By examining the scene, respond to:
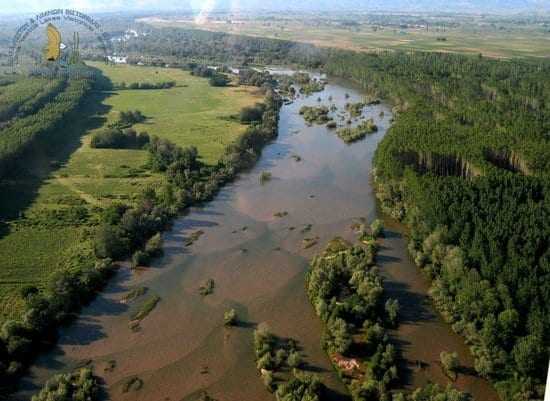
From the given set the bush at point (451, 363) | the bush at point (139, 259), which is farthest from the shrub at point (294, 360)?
the bush at point (139, 259)

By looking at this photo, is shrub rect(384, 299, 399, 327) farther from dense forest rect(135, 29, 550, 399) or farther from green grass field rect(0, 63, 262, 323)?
green grass field rect(0, 63, 262, 323)

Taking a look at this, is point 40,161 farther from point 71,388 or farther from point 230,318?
point 71,388

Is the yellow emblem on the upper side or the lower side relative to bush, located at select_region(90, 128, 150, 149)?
upper

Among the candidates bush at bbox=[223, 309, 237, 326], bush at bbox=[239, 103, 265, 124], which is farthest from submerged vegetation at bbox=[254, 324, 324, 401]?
bush at bbox=[239, 103, 265, 124]

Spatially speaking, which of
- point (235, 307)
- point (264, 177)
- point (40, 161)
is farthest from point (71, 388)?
point (40, 161)

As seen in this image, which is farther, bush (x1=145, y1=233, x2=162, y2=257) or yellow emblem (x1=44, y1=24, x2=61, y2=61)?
yellow emblem (x1=44, y1=24, x2=61, y2=61)

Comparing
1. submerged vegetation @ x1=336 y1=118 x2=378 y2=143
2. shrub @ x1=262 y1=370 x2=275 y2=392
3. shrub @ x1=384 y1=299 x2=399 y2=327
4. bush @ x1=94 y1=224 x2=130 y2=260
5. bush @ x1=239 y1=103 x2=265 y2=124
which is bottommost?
shrub @ x1=262 y1=370 x2=275 y2=392
